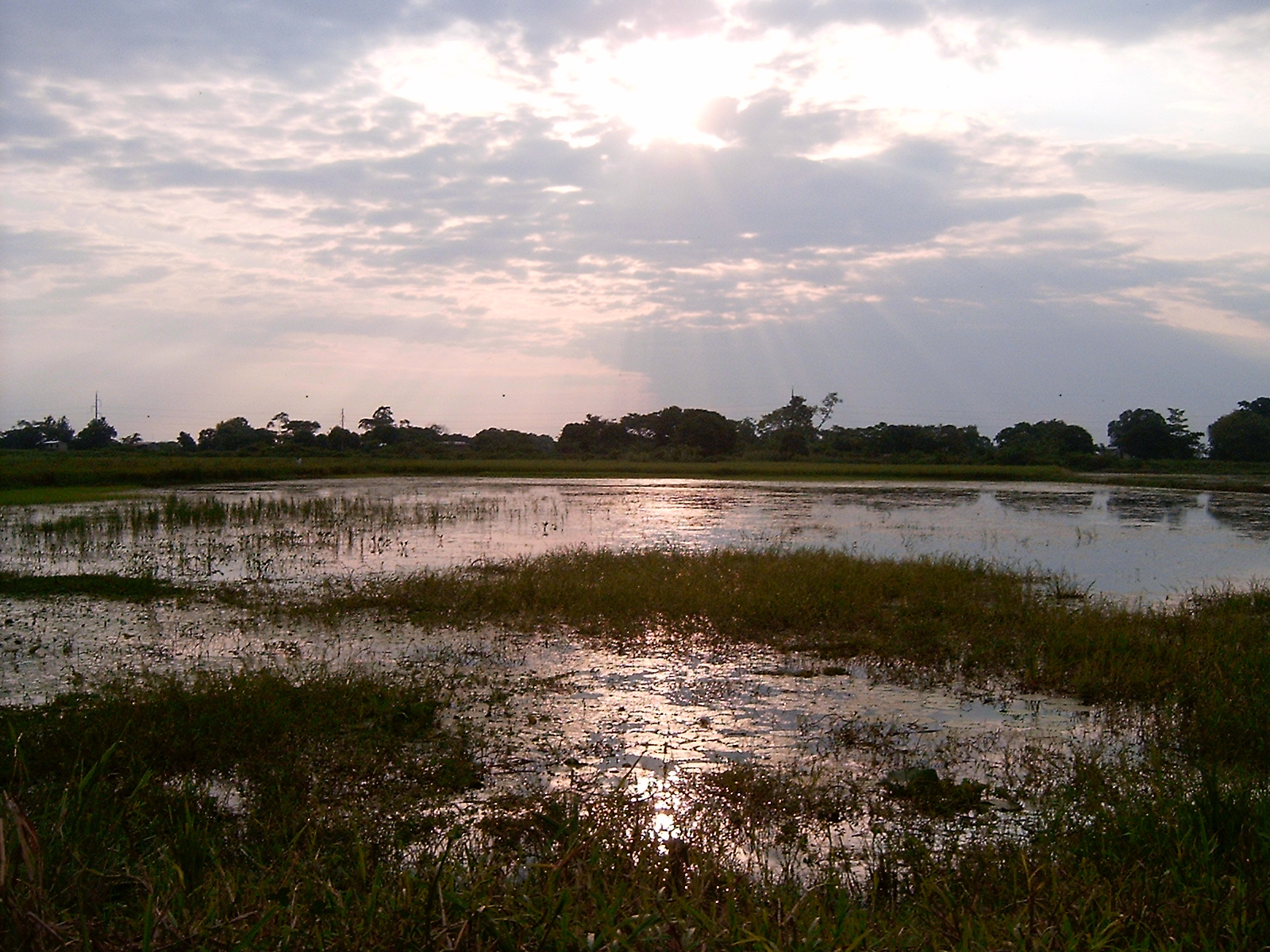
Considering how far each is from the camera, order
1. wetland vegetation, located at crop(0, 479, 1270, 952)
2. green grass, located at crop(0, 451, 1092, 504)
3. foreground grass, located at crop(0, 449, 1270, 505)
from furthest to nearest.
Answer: green grass, located at crop(0, 451, 1092, 504) → foreground grass, located at crop(0, 449, 1270, 505) → wetland vegetation, located at crop(0, 479, 1270, 952)

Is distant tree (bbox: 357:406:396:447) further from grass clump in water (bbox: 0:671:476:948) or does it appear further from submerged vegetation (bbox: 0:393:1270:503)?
grass clump in water (bbox: 0:671:476:948)

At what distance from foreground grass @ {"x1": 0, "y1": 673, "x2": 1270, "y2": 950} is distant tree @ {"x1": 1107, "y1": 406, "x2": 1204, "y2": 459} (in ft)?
202

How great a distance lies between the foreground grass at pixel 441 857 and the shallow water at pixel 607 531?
5.92 metres

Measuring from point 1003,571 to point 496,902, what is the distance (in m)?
11.0

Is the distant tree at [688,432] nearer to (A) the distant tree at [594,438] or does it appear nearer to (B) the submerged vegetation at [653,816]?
(A) the distant tree at [594,438]

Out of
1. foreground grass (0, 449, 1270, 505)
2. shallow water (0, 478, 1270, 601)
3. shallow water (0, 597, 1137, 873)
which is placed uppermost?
foreground grass (0, 449, 1270, 505)

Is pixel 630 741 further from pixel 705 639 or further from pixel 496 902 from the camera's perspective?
pixel 496 902

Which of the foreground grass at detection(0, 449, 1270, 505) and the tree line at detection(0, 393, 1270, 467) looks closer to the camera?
the foreground grass at detection(0, 449, 1270, 505)

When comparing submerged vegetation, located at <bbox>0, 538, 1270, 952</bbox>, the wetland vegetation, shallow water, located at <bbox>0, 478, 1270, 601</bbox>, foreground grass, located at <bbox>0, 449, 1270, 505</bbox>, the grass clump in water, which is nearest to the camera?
the grass clump in water

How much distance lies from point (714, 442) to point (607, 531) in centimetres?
4474

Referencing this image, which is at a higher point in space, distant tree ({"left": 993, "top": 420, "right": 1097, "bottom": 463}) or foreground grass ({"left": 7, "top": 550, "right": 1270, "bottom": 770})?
distant tree ({"left": 993, "top": 420, "right": 1097, "bottom": 463})

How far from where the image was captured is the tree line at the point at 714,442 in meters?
54.6

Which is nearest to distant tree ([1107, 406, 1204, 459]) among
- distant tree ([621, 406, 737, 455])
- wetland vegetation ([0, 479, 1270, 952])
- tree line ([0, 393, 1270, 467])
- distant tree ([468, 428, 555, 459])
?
tree line ([0, 393, 1270, 467])

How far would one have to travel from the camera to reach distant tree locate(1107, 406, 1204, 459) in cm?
5697
